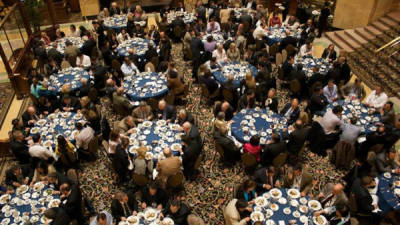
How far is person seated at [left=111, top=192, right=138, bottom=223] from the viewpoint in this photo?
6.23m

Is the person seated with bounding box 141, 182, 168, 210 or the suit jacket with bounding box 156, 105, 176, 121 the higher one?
the suit jacket with bounding box 156, 105, 176, 121

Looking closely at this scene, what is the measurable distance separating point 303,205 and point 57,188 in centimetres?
537

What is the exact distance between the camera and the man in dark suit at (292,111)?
8656mm

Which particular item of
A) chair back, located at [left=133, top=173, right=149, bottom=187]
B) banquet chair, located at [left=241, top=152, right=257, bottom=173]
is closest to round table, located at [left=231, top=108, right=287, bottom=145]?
banquet chair, located at [left=241, top=152, right=257, bottom=173]

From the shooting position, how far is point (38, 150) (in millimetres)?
7609

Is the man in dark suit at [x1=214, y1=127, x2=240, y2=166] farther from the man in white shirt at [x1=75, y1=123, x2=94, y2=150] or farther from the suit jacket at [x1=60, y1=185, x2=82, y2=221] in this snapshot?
the suit jacket at [x1=60, y1=185, x2=82, y2=221]

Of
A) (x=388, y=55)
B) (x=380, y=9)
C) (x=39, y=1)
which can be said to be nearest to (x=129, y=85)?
(x=39, y=1)

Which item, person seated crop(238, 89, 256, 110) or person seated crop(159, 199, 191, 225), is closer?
person seated crop(159, 199, 191, 225)

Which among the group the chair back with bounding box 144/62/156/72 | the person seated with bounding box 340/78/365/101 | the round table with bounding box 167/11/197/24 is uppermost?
the round table with bounding box 167/11/197/24

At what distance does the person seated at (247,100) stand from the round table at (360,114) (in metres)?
2.23

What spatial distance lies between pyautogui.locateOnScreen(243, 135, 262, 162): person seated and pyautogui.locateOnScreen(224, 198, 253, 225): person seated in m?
1.74

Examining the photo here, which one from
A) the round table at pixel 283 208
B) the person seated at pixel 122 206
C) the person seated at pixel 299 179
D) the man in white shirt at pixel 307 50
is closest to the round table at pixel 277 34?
the man in white shirt at pixel 307 50

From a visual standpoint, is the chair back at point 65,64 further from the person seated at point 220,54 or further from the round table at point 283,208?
the round table at point 283,208

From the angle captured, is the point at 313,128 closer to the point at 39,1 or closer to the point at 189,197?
the point at 189,197
